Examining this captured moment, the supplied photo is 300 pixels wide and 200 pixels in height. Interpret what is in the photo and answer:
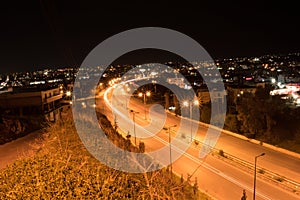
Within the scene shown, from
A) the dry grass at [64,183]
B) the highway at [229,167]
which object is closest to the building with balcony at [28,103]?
the highway at [229,167]

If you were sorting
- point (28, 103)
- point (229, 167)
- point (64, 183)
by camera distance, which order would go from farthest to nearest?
point (28, 103), point (229, 167), point (64, 183)

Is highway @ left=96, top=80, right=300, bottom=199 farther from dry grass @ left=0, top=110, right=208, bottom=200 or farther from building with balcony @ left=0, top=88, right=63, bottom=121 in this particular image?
building with balcony @ left=0, top=88, right=63, bottom=121

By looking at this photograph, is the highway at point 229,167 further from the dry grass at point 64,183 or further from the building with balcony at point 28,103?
the building with balcony at point 28,103

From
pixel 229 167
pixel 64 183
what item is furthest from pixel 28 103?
pixel 64 183

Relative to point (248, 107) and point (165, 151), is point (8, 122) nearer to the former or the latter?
point (165, 151)

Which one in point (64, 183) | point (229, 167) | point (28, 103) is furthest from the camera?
point (28, 103)

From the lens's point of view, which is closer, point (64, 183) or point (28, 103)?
point (64, 183)

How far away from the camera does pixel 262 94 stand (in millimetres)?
21000

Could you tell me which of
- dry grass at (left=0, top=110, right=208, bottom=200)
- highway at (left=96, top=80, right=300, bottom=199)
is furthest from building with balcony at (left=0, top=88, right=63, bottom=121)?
dry grass at (left=0, top=110, right=208, bottom=200)

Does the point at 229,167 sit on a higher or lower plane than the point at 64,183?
lower

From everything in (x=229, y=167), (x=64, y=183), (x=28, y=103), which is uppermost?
(x=64, y=183)

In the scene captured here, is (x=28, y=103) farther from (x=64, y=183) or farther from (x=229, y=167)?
(x=64, y=183)

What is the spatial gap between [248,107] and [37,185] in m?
18.0

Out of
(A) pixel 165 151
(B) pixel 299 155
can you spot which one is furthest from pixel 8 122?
(B) pixel 299 155
